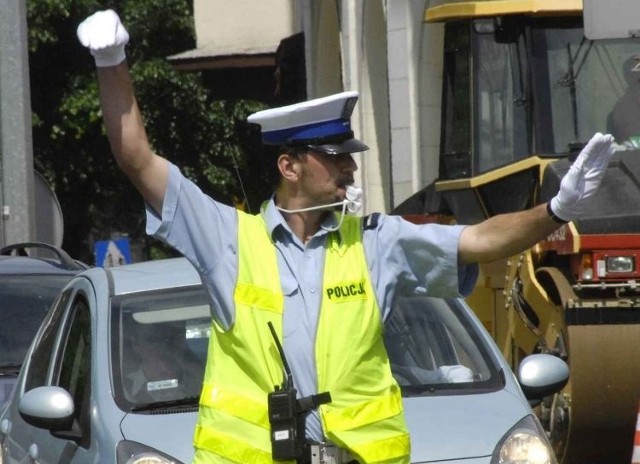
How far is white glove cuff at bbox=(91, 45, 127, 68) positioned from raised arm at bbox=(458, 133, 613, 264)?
1.00 m

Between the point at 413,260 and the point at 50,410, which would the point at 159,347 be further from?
the point at 413,260

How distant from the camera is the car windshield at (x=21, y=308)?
8.91 metres

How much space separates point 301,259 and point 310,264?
0.04m

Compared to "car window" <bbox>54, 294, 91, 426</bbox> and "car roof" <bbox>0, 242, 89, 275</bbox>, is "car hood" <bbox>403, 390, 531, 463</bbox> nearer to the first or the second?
"car window" <bbox>54, 294, 91, 426</bbox>

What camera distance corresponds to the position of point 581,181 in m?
4.36

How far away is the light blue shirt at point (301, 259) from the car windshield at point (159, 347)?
1329 mm

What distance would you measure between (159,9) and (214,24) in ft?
6.43

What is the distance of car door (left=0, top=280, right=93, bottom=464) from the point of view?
5.85m

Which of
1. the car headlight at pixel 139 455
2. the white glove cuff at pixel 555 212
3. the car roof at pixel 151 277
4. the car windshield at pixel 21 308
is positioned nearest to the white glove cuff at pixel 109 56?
the white glove cuff at pixel 555 212

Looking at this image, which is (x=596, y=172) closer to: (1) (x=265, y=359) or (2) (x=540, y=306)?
(1) (x=265, y=359)

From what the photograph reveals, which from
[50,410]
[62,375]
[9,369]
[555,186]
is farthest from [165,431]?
[555,186]

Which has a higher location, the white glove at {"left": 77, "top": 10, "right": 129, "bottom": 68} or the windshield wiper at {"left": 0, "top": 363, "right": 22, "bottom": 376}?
the white glove at {"left": 77, "top": 10, "right": 129, "bottom": 68}

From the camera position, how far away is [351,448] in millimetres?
4359

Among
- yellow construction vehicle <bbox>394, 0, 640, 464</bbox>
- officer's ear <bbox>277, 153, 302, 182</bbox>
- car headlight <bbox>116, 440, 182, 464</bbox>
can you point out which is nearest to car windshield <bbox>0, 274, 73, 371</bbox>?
yellow construction vehicle <bbox>394, 0, 640, 464</bbox>
